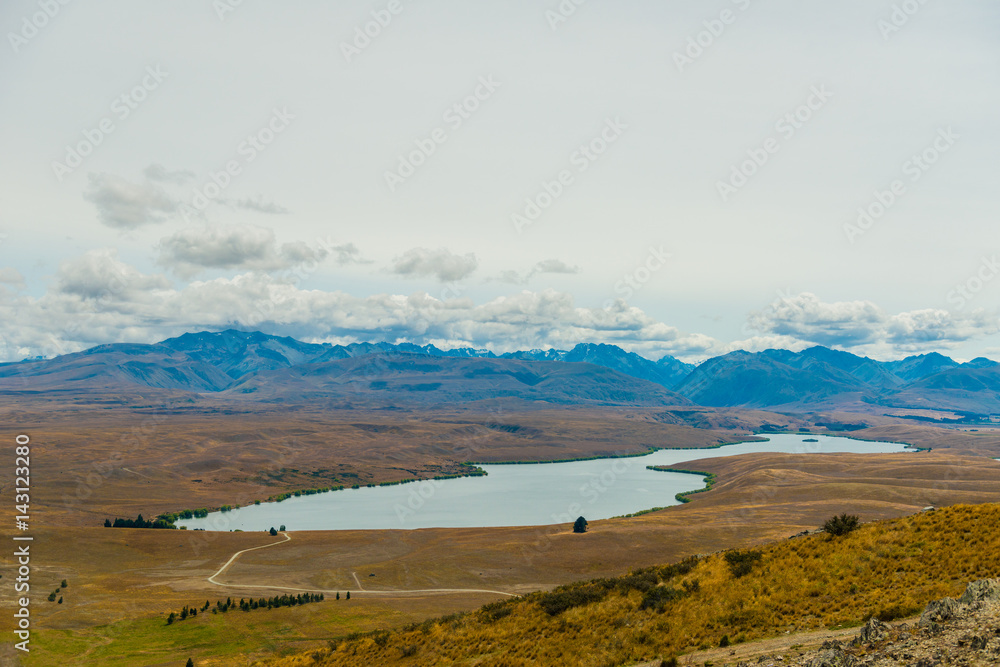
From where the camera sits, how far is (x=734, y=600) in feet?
78.7

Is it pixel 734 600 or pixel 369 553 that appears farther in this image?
pixel 369 553

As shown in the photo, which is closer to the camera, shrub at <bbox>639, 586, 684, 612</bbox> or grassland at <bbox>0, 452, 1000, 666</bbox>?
shrub at <bbox>639, 586, 684, 612</bbox>

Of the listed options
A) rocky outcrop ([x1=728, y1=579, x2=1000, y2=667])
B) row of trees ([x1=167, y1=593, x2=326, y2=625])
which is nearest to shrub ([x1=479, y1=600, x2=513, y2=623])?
rocky outcrop ([x1=728, y1=579, x2=1000, y2=667])

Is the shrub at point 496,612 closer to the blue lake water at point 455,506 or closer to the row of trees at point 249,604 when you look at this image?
the row of trees at point 249,604

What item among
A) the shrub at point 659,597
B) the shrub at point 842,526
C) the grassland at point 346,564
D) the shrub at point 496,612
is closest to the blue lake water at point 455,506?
the grassland at point 346,564

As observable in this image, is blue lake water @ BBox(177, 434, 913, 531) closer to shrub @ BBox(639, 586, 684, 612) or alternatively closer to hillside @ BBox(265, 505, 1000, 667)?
hillside @ BBox(265, 505, 1000, 667)

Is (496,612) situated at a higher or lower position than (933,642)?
lower

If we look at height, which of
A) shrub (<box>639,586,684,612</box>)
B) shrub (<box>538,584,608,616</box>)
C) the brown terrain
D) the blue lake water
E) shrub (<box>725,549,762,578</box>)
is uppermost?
shrub (<box>725,549,762,578</box>)

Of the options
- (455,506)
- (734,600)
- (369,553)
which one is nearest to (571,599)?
(734,600)

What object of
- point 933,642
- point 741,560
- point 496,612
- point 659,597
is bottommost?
point 496,612

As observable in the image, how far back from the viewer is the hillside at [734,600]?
2148 centimetres

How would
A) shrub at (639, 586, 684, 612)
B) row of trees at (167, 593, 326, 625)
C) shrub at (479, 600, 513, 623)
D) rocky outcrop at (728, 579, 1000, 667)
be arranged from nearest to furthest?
rocky outcrop at (728, 579, 1000, 667) < shrub at (639, 586, 684, 612) < shrub at (479, 600, 513, 623) < row of trees at (167, 593, 326, 625)

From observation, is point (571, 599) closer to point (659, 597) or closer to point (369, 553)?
point (659, 597)

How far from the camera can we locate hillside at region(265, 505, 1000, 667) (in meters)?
21.5
